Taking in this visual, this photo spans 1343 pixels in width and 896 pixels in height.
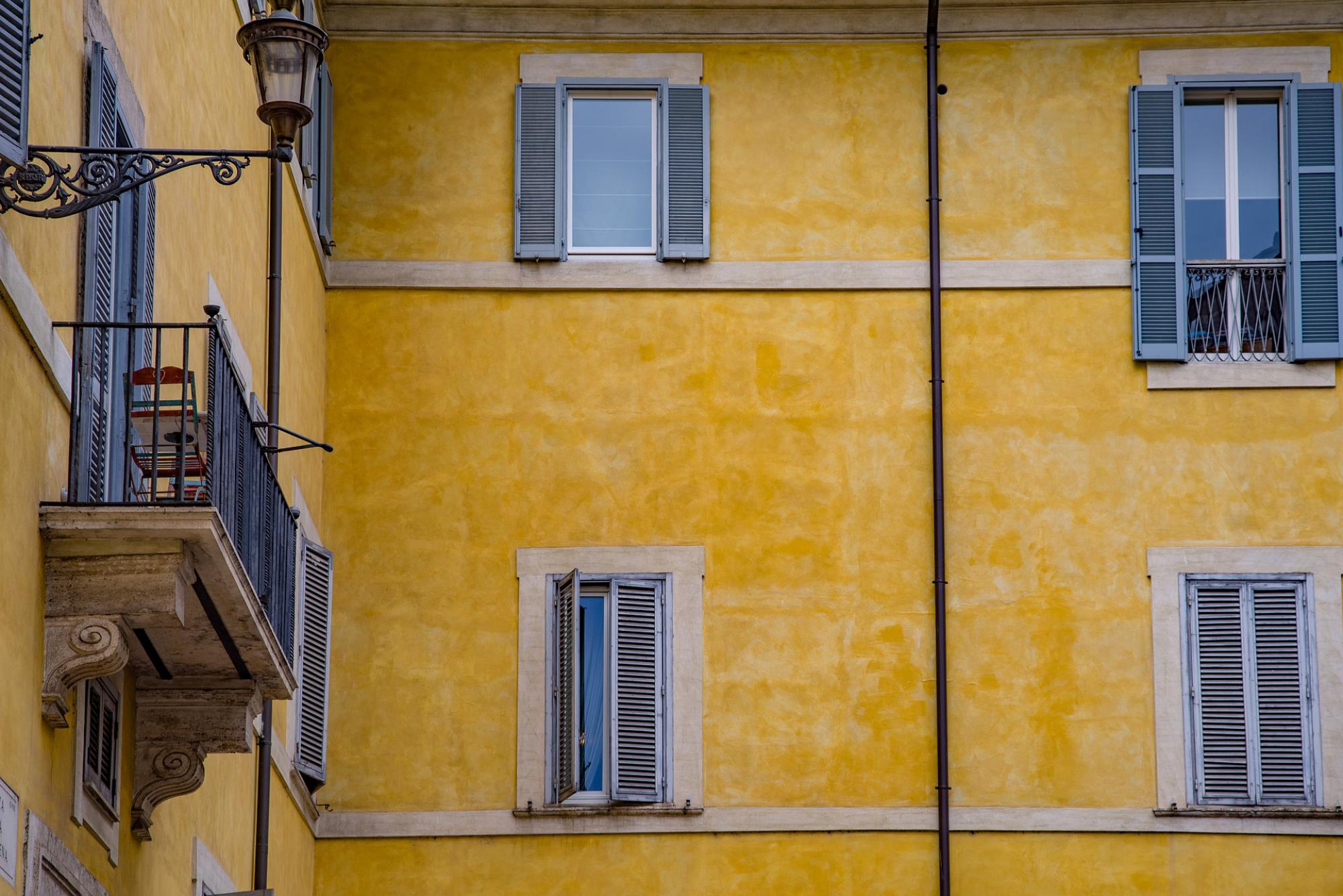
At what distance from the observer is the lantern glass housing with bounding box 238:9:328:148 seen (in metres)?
8.52

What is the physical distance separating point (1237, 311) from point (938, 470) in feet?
7.57

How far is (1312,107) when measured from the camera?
54.9 feet

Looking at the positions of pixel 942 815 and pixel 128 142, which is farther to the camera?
pixel 942 815

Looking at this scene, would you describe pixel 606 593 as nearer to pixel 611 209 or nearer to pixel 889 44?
pixel 611 209

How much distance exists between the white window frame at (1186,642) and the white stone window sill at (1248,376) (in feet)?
3.56

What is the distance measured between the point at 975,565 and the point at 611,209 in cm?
341

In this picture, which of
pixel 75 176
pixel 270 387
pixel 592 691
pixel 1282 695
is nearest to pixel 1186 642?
pixel 1282 695

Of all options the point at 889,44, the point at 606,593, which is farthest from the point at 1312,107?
the point at 606,593

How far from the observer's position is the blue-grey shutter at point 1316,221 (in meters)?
16.5

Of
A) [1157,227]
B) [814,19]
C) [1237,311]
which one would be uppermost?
[814,19]

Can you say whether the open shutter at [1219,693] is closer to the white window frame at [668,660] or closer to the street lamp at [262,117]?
the white window frame at [668,660]

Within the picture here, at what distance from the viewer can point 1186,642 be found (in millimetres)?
16047

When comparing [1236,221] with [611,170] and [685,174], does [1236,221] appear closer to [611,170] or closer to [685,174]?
[685,174]

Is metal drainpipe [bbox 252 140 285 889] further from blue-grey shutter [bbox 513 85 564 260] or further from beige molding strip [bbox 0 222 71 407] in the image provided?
beige molding strip [bbox 0 222 71 407]
